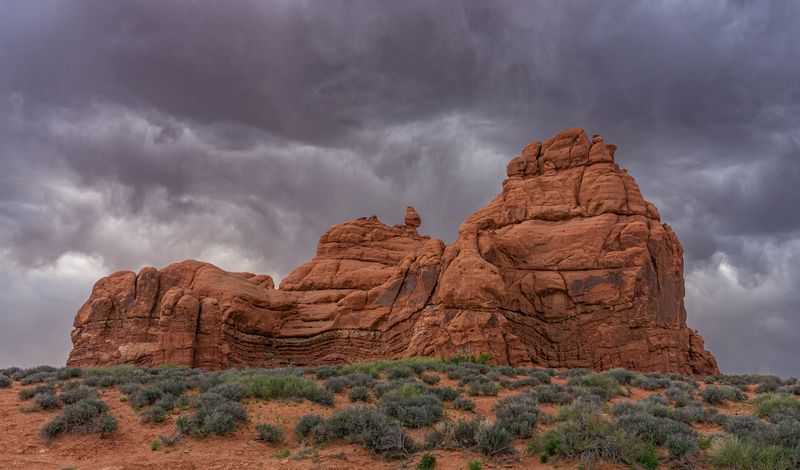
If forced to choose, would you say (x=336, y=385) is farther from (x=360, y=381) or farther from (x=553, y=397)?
(x=553, y=397)

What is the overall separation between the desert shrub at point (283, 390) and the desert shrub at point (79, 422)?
4.02 metres

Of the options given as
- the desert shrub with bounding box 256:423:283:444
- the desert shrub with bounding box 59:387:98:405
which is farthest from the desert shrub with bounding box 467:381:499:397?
the desert shrub with bounding box 59:387:98:405

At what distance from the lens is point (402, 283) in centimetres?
4450

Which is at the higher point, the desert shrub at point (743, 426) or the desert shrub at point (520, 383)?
the desert shrub at point (520, 383)

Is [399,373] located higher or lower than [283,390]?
higher

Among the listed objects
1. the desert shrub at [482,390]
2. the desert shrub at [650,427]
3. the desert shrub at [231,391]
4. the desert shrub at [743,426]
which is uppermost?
the desert shrub at [231,391]

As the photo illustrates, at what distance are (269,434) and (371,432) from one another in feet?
8.42

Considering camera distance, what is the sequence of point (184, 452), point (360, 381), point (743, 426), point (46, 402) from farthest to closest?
point (360, 381) → point (46, 402) → point (743, 426) → point (184, 452)

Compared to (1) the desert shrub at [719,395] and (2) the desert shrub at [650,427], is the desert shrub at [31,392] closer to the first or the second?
(2) the desert shrub at [650,427]

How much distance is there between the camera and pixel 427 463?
1114cm

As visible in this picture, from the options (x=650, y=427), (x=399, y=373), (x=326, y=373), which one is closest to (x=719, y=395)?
(x=650, y=427)

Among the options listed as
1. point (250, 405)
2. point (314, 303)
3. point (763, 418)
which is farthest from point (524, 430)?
point (314, 303)

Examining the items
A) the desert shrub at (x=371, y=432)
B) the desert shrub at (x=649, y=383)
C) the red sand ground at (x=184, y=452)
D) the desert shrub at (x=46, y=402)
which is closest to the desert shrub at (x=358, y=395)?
the red sand ground at (x=184, y=452)

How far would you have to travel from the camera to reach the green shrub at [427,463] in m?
11.1
